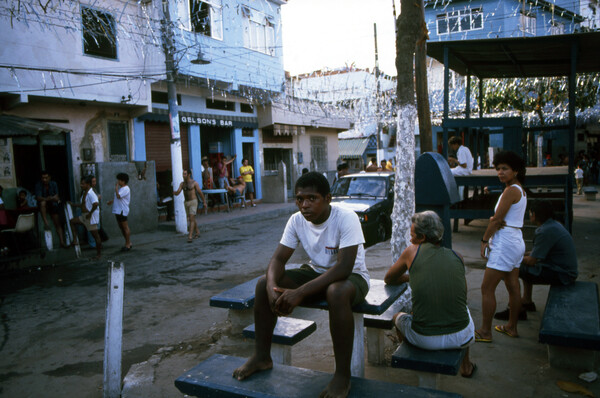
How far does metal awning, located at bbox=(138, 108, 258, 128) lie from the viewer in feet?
47.9

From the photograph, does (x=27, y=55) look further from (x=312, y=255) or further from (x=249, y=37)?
(x=312, y=255)

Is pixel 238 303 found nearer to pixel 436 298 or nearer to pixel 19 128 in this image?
pixel 436 298

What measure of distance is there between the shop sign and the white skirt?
13.2 meters

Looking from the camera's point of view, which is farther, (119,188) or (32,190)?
(32,190)

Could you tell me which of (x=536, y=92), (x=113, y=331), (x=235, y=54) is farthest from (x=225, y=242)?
(x=536, y=92)

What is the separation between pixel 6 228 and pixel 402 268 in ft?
27.8

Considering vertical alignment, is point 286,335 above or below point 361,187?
below

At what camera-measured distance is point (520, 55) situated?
1012cm

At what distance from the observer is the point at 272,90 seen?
19.2 m

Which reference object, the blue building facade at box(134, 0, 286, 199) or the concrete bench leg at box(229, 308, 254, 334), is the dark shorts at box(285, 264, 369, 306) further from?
the blue building facade at box(134, 0, 286, 199)

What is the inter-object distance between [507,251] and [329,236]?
6.41ft

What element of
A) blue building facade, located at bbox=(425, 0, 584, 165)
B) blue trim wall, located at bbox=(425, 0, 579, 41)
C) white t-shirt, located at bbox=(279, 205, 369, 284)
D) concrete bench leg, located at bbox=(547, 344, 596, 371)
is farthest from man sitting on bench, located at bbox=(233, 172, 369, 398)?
blue trim wall, located at bbox=(425, 0, 579, 41)

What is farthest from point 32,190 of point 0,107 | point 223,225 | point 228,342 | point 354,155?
point 354,155

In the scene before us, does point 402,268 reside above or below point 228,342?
above
